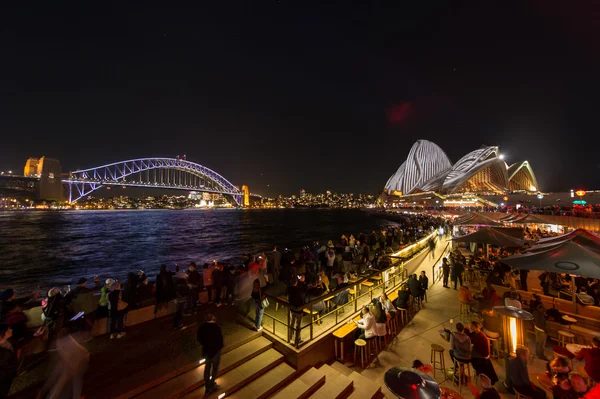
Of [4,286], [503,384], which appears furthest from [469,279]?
[4,286]

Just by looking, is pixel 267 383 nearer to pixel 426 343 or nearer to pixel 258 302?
pixel 258 302

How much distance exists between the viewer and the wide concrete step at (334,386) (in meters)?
4.06

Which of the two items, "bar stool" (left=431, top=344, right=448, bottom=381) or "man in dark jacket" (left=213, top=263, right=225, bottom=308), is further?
"man in dark jacket" (left=213, top=263, right=225, bottom=308)

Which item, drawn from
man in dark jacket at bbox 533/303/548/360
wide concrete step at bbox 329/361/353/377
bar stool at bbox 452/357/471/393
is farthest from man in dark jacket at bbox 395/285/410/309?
man in dark jacket at bbox 533/303/548/360

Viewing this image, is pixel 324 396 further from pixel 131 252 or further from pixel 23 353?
pixel 131 252

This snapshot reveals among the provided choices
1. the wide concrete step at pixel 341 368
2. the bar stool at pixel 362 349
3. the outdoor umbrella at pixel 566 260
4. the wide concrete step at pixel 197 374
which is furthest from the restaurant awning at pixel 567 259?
the wide concrete step at pixel 197 374

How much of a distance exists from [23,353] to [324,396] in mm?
4868

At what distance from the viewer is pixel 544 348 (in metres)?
5.34

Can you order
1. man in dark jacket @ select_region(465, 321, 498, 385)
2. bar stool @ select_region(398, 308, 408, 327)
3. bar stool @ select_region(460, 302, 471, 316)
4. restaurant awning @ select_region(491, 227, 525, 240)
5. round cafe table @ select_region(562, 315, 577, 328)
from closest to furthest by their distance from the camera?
1. man in dark jacket @ select_region(465, 321, 498, 385)
2. round cafe table @ select_region(562, 315, 577, 328)
3. bar stool @ select_region(398, 308, 408, 327)
4. bar stool @ select_region(460, 302, 471, 316)
5. restaurant awning @ select_region(491, 227, 525, 240)

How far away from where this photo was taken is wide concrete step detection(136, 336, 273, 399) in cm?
367

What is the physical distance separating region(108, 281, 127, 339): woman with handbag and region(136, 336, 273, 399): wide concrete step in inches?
75.0

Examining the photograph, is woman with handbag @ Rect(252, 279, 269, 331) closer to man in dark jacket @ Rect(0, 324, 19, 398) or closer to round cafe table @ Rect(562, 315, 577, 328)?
man in dark jacket @ Rect(0, 324, 19, 398)

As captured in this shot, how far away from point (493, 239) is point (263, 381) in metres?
8.25

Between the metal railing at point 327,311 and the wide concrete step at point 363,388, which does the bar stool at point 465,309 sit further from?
the wide concrete step at point 363,388
